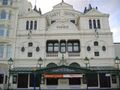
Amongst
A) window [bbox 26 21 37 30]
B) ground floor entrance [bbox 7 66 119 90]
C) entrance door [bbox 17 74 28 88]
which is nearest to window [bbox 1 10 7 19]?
window [bbox 26 21 37 30]

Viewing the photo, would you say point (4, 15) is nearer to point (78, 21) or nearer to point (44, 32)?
point (44, 32)

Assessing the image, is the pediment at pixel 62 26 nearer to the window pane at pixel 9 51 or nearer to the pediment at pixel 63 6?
the pediment at pixel 63 6

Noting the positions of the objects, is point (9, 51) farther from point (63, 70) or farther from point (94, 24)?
point (94, 24)

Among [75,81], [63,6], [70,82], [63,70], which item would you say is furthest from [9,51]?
[63,6]

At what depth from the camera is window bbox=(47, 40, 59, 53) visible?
42.2 m

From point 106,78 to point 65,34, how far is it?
38.3ft

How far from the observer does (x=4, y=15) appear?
43625mm

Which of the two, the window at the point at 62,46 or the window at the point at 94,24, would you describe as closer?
the window at the point at 62,46

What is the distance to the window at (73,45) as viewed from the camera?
4217cm

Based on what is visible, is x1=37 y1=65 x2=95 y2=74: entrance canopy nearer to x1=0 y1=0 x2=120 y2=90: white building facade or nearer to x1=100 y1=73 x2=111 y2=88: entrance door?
x1=0 y1=0 x2=120 y2=90: white building facade

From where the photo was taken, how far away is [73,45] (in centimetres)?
4253

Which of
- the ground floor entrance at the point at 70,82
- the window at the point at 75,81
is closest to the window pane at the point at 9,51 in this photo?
the ground floor entrance at the point at 70,82

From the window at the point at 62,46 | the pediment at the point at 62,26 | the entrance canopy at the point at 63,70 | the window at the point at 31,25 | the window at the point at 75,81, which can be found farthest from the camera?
the window at the point at 31,25

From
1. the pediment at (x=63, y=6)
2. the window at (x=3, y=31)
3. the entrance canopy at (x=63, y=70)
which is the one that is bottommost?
the entrance canopy at (x=63, y=70)
